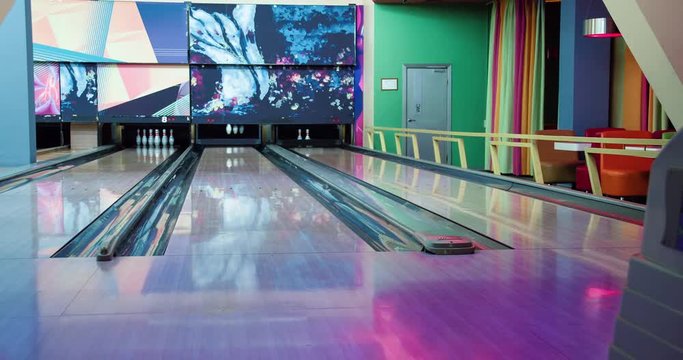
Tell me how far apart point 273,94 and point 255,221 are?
784cm

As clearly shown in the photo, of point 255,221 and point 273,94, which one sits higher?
point 273,94

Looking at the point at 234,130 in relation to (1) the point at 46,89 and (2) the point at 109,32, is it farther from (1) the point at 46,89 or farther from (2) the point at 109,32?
(1) the point at 46,89

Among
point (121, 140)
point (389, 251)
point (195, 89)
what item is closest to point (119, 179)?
point (389, 251)

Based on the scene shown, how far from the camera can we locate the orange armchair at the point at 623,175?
5414 mm

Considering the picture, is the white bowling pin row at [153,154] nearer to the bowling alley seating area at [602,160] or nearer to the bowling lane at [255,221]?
the bowling lane at [255,221]

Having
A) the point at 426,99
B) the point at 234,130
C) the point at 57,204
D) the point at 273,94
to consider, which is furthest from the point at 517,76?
the point at 57,204

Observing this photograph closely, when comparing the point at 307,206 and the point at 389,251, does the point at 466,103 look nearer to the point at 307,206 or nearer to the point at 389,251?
the point at 307,206

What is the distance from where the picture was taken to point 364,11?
1205 centimetres

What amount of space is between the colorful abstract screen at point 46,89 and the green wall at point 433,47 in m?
5.19

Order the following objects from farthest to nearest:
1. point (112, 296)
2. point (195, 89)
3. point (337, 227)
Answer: point (195, 89) < point (337, 227) < point (112, 296)

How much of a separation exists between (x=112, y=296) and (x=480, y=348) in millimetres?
1311

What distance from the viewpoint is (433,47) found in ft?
39.0

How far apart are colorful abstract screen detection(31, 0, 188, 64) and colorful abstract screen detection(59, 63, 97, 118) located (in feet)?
0.50

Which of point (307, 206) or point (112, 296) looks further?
point (307, 206)
